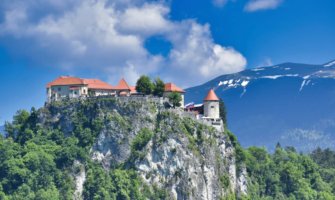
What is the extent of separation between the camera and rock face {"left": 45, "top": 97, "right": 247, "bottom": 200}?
396 feet

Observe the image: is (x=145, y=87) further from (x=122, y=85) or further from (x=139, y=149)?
(x=139, y=149)

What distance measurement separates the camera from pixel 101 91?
130875 millimetres

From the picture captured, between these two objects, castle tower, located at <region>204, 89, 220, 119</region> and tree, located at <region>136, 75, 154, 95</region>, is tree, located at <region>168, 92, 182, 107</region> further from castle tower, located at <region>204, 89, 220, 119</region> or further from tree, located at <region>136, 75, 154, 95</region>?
castle tower, located at <region>204, 89, 220, 119</region>

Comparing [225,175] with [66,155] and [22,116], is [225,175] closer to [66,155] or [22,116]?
[66,155]

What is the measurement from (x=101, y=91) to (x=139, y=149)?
1432cm

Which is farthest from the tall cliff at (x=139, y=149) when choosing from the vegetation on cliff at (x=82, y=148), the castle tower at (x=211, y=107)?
the castle tower at (x=211, y=107)

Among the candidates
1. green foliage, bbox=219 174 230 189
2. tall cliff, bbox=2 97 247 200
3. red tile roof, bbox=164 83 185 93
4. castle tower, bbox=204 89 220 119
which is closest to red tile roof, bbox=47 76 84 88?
tall cliff, bbox=2 97 247 200

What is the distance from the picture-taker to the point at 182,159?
121125 millimetres

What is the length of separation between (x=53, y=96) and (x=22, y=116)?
6.64m

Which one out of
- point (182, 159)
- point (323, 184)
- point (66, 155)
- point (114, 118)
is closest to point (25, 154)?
point (66, 155)

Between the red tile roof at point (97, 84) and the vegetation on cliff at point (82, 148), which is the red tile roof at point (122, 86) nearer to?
the red tile roof at point (97, 84)

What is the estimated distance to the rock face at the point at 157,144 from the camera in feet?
396

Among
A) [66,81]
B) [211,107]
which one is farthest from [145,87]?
[66,81]

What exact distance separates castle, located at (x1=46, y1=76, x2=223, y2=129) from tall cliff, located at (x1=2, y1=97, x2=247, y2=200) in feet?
7.61
